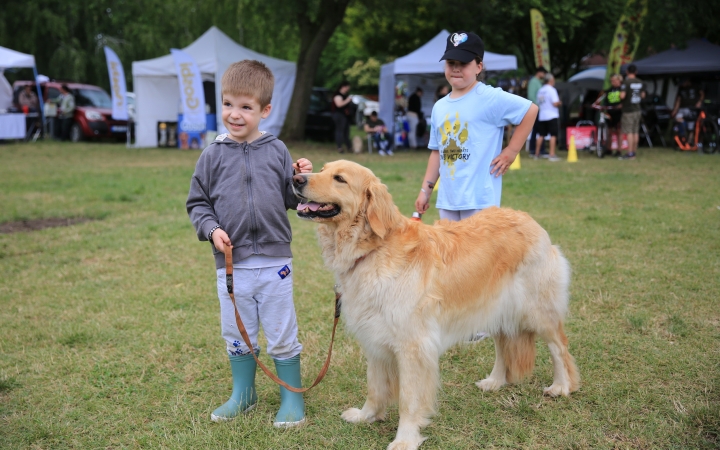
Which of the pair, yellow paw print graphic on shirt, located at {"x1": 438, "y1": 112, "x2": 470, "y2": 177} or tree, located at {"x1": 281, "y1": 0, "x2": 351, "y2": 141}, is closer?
yellow paw print graphic on shirt, located at {"x1": 438, "y1": 112, "x2": 470, "y2": 177}

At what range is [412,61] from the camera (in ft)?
59.2

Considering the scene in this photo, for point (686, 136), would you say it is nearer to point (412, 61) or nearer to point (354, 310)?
point (412, 61)

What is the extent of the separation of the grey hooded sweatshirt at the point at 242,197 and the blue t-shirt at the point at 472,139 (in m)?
1.37

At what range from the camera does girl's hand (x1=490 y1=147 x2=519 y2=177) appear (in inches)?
158

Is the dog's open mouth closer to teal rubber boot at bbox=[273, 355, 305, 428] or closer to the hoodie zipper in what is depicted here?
the hoodie zipper

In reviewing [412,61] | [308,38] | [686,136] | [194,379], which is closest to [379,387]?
[194,379]

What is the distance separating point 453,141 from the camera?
4.12 m

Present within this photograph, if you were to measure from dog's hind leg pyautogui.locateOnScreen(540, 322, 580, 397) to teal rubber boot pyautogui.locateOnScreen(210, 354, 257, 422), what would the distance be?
5.94ft

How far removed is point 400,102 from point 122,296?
15.9 meters

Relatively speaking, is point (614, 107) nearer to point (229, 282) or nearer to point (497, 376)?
point (497, 376)

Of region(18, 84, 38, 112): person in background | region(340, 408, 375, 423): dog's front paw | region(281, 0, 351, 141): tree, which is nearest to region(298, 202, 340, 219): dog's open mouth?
region(340, 408, 375, 423): dog's front paw

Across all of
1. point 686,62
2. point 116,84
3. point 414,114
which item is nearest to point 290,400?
point 414,114

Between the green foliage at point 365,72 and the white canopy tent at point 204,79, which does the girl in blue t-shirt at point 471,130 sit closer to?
the white canopy tent at point 204,79

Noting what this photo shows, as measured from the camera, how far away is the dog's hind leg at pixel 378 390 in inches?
133
